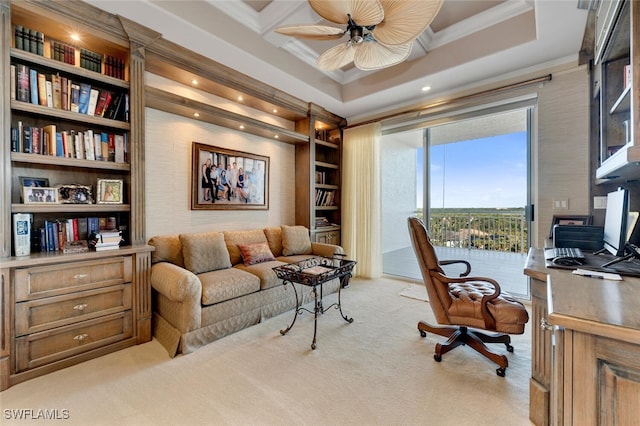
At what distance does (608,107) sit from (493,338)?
6.15 feet

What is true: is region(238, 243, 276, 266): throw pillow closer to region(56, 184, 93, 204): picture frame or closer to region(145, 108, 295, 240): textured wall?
region(145, 108, 295, 240): textured wall

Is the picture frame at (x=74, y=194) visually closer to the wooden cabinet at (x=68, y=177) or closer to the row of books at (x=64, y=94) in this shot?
the wooden cabinet at (x=68, y=177)

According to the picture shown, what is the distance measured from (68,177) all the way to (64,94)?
A: 2.24 feet

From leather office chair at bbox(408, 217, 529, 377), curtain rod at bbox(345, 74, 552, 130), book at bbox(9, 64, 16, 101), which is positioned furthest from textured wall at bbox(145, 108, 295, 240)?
leather office chair at bbox(408, 217, 529, 377)

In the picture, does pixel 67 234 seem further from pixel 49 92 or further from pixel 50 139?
pixel 49 92

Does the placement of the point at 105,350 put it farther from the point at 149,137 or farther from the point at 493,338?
the point at 493,338

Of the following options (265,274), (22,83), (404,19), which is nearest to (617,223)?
(404,19)

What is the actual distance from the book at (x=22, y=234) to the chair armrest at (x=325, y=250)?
2.93m

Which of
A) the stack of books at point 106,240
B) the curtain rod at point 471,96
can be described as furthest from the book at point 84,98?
the curtain rod at point 471,96

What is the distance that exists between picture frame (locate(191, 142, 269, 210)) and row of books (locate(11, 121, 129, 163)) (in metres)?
0.84

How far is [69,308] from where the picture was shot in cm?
199

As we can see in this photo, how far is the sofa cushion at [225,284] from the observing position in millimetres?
2334

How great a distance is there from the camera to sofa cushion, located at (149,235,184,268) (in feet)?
8.80

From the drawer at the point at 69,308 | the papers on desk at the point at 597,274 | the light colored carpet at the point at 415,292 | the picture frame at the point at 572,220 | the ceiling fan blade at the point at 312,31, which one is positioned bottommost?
the light colored carpet at the point at 415,292
